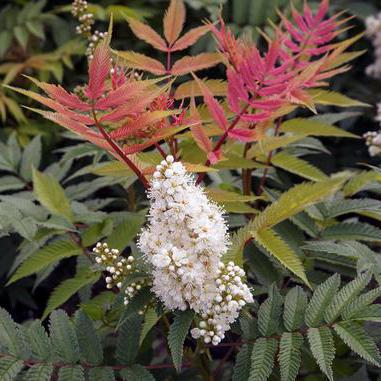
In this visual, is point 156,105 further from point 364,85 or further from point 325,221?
point 364,85

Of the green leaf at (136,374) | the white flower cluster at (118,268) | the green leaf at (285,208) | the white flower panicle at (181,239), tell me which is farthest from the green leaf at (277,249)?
the green leaf at (136,374)

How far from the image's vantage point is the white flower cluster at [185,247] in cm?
102

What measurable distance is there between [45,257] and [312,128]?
703mm

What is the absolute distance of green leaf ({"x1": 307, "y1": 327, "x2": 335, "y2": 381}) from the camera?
109cm

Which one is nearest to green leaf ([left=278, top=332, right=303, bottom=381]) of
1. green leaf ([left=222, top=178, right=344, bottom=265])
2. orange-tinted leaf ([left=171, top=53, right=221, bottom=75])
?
green leaf ([left=222, top=178, right=344, bottom=265])

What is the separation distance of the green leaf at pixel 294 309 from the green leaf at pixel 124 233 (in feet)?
1.42

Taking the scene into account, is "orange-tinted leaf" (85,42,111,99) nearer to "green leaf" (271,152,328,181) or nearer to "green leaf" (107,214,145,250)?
"green leaf" (107,214,145,250)

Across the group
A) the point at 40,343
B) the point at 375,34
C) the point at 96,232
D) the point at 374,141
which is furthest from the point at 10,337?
the point at 375,34

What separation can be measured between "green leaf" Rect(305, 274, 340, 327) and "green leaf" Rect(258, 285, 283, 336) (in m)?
0.06

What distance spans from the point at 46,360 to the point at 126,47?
1881 millimetres

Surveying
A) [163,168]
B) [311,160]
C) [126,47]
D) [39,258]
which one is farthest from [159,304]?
[126,47]

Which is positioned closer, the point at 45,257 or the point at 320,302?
the point at 320,302

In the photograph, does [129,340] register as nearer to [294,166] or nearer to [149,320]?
[149,320]

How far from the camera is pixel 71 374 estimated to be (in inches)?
47.7
